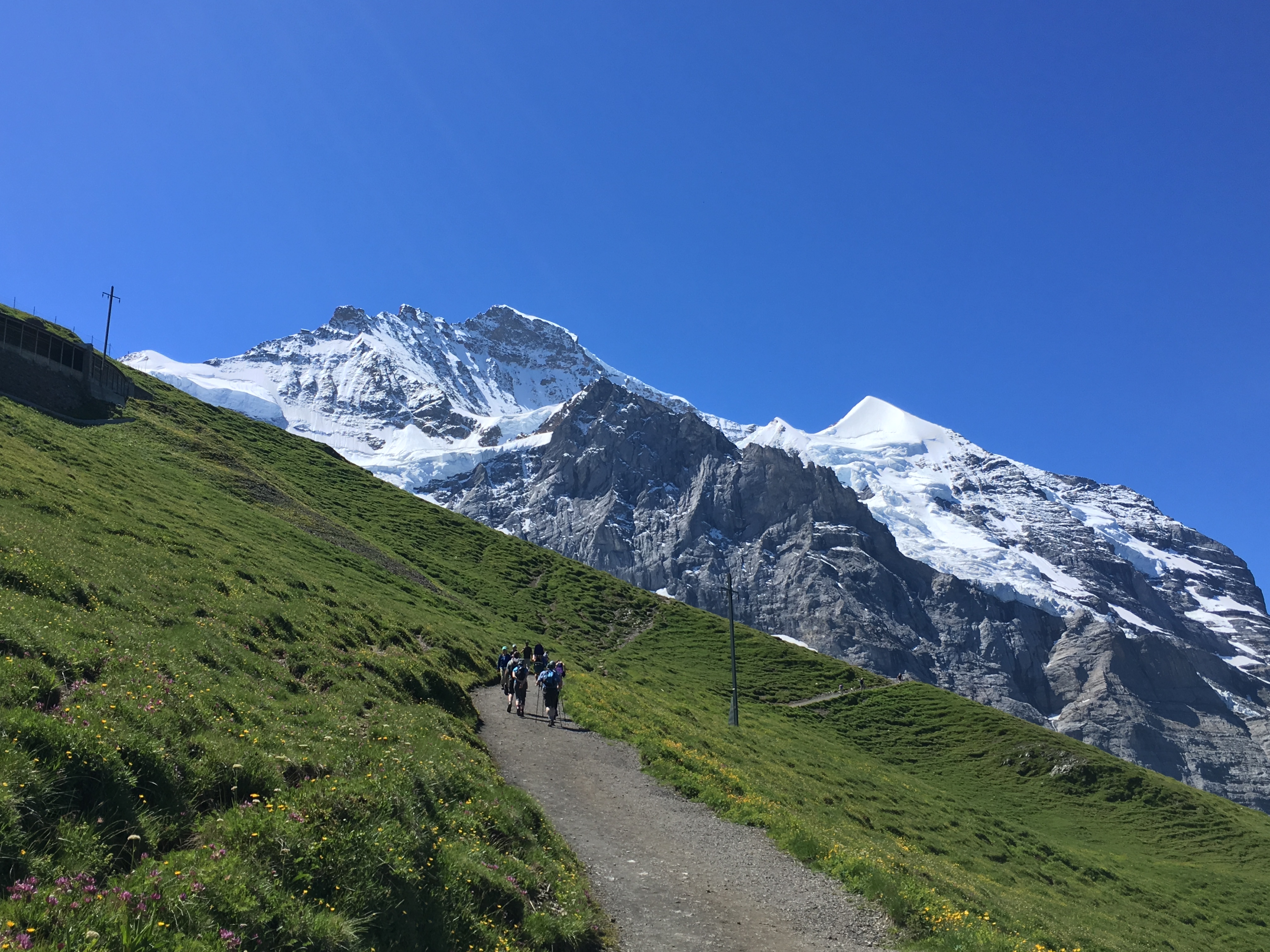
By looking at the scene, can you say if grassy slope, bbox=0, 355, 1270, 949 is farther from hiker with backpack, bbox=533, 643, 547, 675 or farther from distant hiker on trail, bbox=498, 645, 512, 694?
hiker with backpack, bbox=533, 643, 547, 675

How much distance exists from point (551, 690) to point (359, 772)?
1666cm

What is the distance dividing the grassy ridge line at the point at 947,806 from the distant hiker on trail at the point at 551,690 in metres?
1.32

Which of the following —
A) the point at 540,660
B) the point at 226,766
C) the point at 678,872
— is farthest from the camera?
the point at 540,660

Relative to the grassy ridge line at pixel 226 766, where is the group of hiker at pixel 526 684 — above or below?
below

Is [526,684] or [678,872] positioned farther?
[526,684]

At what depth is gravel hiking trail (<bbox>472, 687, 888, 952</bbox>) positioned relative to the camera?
42.5ft

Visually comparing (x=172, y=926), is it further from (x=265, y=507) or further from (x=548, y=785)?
(x=265, y=507)

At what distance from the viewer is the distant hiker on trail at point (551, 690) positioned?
2870cm

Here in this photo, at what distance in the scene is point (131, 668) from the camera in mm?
13328

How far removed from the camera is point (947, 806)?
40062 mm

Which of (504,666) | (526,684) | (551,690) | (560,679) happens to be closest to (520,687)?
(526,684)

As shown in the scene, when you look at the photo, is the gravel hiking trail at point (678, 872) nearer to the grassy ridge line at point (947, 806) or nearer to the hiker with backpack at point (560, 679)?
the grassy ridge line at point (947, 806)

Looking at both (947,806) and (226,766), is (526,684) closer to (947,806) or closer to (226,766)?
(226,766)

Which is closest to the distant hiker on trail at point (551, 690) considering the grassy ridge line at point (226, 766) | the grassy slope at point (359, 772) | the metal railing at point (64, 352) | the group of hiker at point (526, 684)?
the group of hiker at point (526, 684)
